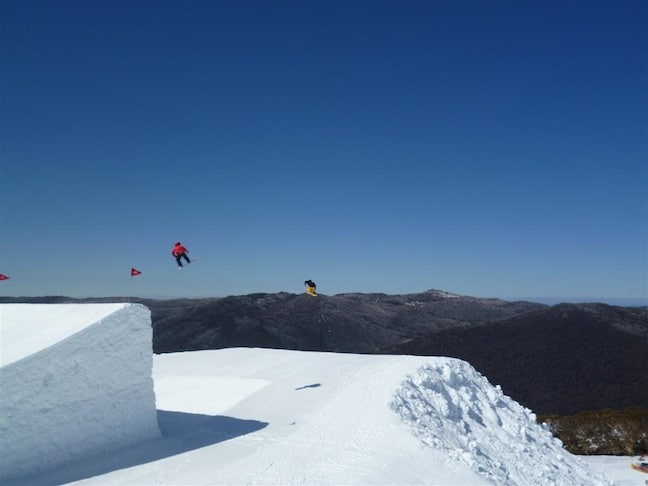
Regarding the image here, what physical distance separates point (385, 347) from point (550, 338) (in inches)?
540

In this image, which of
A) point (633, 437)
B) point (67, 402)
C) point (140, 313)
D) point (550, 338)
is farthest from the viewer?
point (550, 338)

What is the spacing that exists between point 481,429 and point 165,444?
8.49m

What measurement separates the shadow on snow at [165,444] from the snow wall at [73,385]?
0.21 m

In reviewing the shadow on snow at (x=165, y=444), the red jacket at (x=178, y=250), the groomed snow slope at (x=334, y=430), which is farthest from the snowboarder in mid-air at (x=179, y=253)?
the shadow on snow at (x=165, y=444)

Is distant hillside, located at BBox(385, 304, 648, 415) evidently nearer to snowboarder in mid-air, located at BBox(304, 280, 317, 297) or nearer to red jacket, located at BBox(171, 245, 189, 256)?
snowboarder in mid-air, located at BBox(304, 280, 317, 297)

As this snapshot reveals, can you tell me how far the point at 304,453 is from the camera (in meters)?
9.98

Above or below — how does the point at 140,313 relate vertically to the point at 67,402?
above

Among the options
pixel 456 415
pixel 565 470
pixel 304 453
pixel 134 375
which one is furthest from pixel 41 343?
pixel 565 470

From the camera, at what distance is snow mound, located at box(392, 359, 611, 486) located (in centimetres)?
1157

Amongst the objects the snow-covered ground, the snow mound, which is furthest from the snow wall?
the snow mound

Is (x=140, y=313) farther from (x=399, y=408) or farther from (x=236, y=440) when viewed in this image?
(x=399, y=408)

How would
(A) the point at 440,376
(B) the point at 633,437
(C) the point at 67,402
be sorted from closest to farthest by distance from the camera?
(C) the point at 67,402 < (A) the point at 440,376 < (B) the point at 633,437

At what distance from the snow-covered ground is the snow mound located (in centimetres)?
5

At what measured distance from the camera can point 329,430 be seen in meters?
11.3
